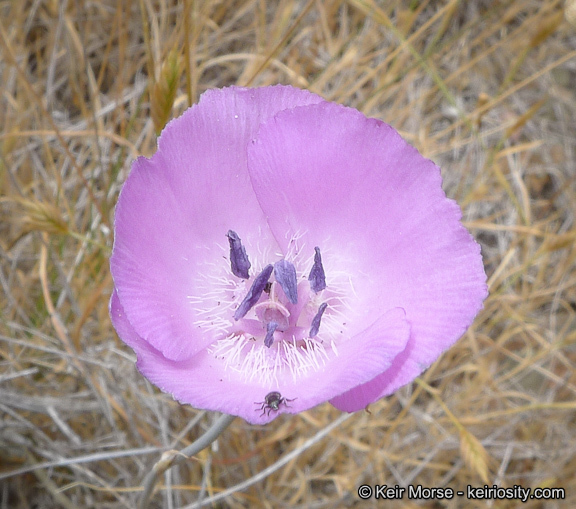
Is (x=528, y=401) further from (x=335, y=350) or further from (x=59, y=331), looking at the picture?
(x=59, y=331)

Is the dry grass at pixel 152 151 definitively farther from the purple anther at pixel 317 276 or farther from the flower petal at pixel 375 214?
the purple anther at pixel 317 276

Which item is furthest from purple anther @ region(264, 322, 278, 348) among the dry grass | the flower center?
the dry grass

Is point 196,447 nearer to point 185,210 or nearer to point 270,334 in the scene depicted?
point 270,334

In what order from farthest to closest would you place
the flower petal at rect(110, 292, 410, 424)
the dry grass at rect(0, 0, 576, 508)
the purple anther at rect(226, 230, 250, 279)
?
the dry grass at rect(0, 0, 576, 508) → the purple anther at rect(226, 230, 250, 279) → the flower petal at rect(110, 292, 410, 424)

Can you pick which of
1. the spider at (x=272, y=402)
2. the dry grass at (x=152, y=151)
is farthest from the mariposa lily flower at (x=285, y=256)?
the dry grass at (x=152, y=151)

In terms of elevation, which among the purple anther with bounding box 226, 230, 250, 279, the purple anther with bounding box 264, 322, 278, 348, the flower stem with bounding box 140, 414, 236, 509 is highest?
the purple anther with bounding box 226, 230, 250, 279

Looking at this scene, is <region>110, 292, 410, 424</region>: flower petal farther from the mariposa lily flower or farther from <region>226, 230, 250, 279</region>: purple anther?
<region>226, 230, 250, 279</region>: purple anther

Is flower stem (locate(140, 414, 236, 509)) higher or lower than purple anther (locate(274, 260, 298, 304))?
lower

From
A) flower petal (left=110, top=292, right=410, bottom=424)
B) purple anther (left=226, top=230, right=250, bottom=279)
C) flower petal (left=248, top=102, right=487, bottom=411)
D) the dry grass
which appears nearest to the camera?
flower petal (left=110, top=292, right=410, bottom=424)
